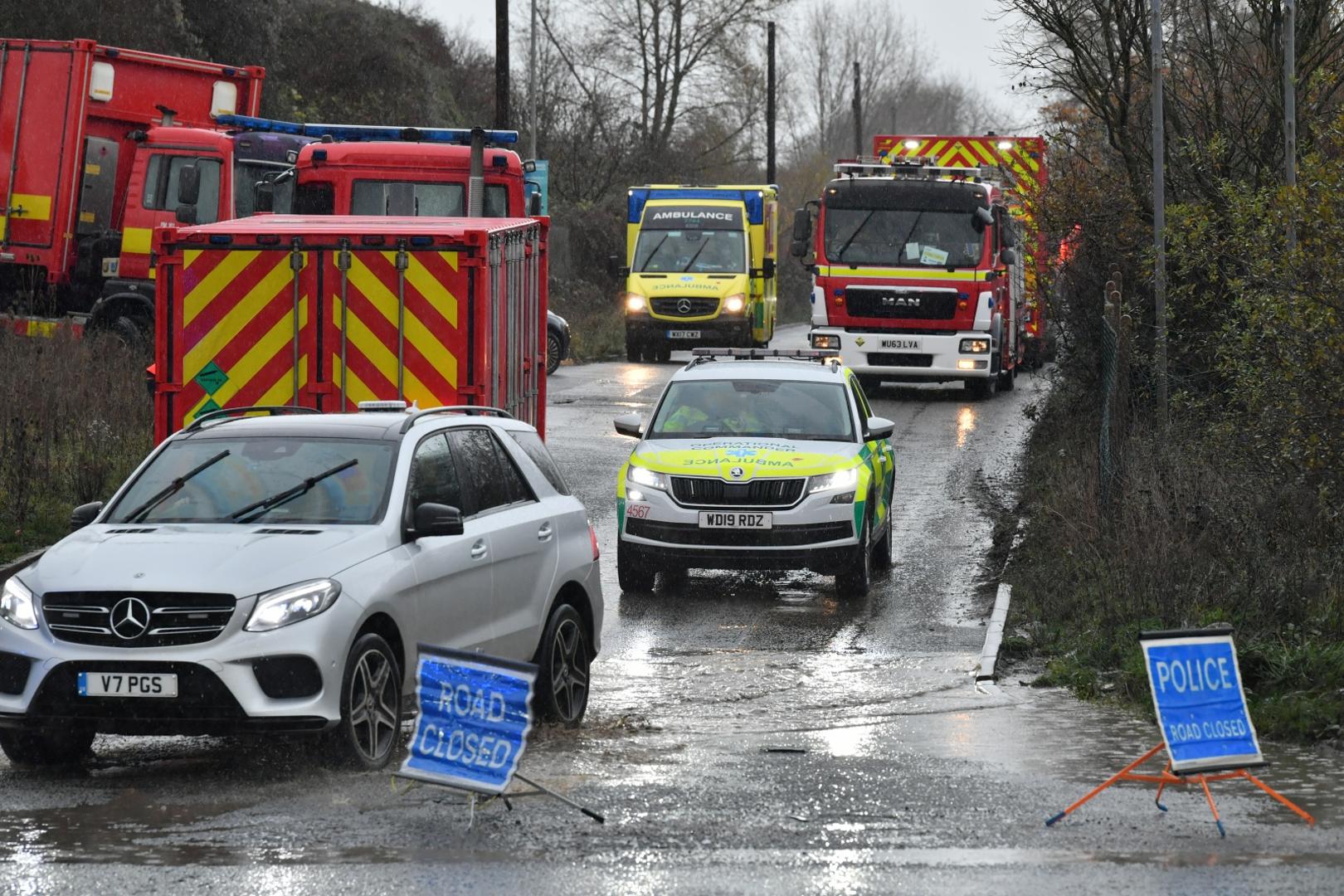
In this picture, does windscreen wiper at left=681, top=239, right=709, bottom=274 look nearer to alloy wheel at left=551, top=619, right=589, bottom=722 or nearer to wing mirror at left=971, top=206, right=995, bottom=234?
wing mirror at left=971, top=206, right=995, bottom=234

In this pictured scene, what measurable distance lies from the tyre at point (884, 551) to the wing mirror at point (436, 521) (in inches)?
278

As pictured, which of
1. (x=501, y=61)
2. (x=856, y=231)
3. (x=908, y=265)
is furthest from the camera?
(x=501, y=61)

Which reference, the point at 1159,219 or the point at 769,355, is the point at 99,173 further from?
the point at 1159,219

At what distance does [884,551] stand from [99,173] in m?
13.5

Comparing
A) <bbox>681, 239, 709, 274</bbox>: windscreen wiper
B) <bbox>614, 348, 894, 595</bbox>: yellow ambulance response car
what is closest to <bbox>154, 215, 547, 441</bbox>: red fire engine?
<bbox>614, 348, 894, 595</bbox>: yellow ambulance response car

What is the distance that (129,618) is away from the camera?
7.78 m

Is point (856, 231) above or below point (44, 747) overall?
above

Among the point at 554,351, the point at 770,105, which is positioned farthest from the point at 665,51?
the point at 554,351

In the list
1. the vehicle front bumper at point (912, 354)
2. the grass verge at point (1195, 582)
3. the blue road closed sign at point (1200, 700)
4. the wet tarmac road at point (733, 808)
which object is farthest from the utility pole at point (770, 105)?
the blue road closed sign at point (1200, 700)

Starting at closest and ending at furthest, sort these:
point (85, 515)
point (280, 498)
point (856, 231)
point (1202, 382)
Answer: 1. point (280, 498)
2. point (85, 515)
3. point (1202, 382)
4. point (856, 231)

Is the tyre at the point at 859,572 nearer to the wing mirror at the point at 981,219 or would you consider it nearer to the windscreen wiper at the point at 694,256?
the wing mirror at the point at 981,219

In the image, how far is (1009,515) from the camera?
58.2ft

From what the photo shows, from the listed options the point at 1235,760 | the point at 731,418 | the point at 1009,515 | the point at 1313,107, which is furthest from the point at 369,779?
the point at 1313,107

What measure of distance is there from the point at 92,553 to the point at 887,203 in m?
21.0
